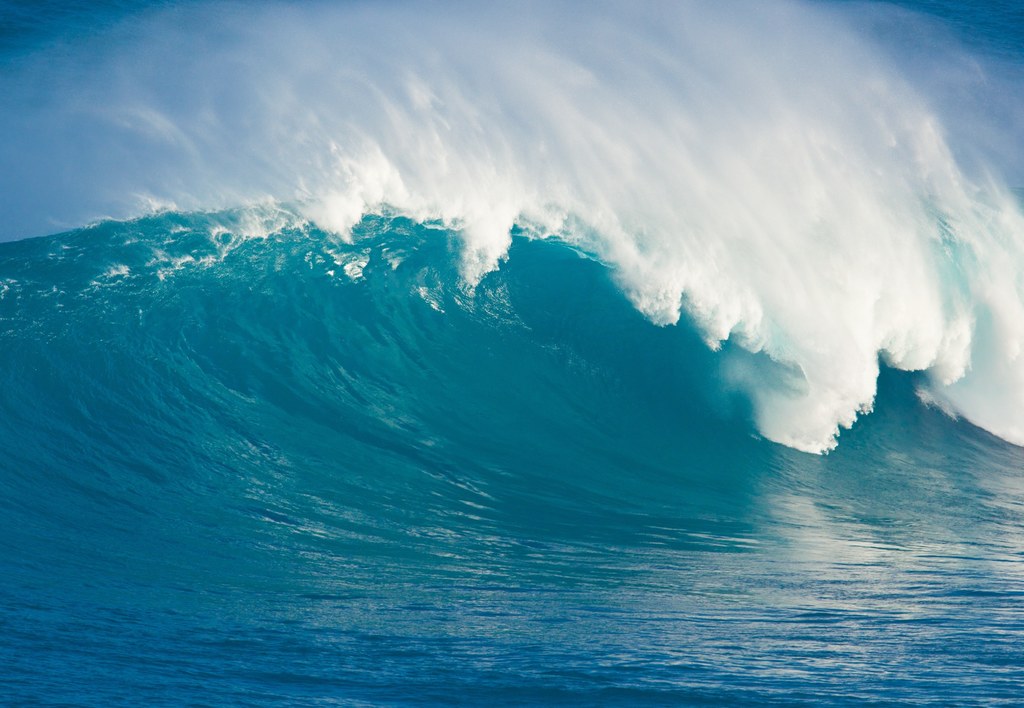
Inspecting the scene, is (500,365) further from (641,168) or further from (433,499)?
(641,168)

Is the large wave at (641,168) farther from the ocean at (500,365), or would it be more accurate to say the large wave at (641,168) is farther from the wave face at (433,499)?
the wave face at (433,499)

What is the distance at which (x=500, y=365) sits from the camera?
1230 cm

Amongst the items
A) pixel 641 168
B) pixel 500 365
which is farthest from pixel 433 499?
pixel 641 168

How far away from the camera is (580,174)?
14008 millimetres

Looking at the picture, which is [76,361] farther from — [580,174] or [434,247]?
[580,174]

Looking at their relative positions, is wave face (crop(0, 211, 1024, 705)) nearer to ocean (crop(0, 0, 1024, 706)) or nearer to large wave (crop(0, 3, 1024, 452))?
ocean (crop(0, 0, 1024, 706))

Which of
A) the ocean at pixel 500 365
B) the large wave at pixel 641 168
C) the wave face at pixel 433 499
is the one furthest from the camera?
the large wave at pixel 641 168

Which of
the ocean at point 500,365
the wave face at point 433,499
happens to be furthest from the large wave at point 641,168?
the wave face at point 433,499

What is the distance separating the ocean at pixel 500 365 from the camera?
21.5ft

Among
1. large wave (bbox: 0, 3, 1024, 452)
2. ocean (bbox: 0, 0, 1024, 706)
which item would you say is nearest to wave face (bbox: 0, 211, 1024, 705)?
ocean (bbox: 0, 0, 1024, 706)

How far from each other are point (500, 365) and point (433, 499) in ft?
10.3

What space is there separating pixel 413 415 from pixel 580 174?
14.9ft

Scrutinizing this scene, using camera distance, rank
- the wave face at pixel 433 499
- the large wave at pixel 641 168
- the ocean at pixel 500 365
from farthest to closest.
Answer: the large wave at pixel 641 168 → the ocean at pixel 500 365 → the wave face at pixel 433 499

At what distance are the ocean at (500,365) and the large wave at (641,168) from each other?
0.06 metres
